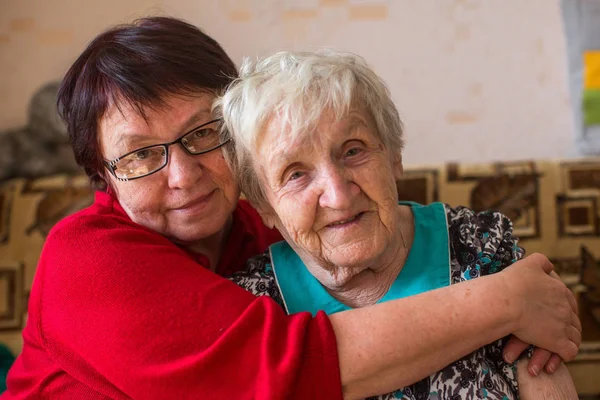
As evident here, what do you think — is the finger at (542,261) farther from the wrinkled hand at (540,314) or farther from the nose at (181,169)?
the nose at (181,169)

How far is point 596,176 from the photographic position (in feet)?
7.50

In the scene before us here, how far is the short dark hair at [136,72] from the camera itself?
1498 mm

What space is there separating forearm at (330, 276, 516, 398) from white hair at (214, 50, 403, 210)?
0.37m

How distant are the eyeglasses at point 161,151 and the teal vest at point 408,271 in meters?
0.31

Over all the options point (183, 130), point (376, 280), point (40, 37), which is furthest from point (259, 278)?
point (40, 37)

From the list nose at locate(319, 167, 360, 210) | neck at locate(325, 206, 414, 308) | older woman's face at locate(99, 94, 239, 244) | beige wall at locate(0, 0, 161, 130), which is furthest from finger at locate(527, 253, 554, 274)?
beige wall at locate(0, 0, 161, 130)

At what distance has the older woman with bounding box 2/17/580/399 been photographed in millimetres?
1237

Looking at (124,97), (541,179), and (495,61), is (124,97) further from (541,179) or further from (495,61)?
(495,61)

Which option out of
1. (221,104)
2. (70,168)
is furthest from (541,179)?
(70,168)

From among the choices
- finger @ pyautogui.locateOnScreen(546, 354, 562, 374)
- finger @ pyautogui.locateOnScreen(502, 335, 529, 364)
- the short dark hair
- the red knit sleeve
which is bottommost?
finger @ pyautogui.locateOnScreen(546, 354, 562, 374)

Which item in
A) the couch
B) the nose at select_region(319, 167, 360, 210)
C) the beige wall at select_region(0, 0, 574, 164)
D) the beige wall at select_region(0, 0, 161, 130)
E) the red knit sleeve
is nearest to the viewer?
the red knit sleeve

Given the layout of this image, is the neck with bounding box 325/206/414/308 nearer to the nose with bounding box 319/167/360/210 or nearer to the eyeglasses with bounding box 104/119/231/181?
the nose with bounding box 319/167/360/210

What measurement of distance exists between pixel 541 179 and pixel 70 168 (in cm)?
196

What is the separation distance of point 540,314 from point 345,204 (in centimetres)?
45
